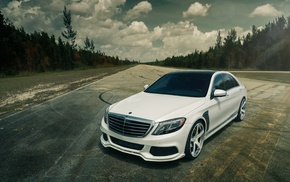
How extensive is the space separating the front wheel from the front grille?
0.85 meters

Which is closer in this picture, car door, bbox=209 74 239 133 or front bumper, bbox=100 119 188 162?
front bumper, bbox=100 119 188 162

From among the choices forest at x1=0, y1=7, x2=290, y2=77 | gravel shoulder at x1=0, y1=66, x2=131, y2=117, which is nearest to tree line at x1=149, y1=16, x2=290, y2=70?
forest at x1=0, y1=7, x2=290, y2=77

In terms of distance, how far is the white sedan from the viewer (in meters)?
3.56

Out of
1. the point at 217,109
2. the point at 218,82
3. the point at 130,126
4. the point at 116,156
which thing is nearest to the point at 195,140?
the point at 217,109

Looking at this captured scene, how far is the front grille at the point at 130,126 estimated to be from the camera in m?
3.58

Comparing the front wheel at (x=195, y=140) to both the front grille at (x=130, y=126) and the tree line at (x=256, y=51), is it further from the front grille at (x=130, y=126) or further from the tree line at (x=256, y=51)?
the tree line at (x=256, y=51)

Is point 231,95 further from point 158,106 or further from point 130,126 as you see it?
point 130,126

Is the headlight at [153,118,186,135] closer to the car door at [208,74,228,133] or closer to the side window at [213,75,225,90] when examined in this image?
the car door at [208,74,228,133]

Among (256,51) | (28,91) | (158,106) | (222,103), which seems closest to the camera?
(158,106)

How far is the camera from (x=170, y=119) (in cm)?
361

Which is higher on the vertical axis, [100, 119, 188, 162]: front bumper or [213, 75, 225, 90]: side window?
[213, 75, 225, 90]: side window

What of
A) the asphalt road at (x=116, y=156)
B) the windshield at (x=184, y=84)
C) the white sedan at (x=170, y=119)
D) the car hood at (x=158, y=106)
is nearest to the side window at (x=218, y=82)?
the white sedan at (x=170, y=119)

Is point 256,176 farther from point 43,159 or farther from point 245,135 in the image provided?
point 43,159

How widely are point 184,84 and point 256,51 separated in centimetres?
9945
